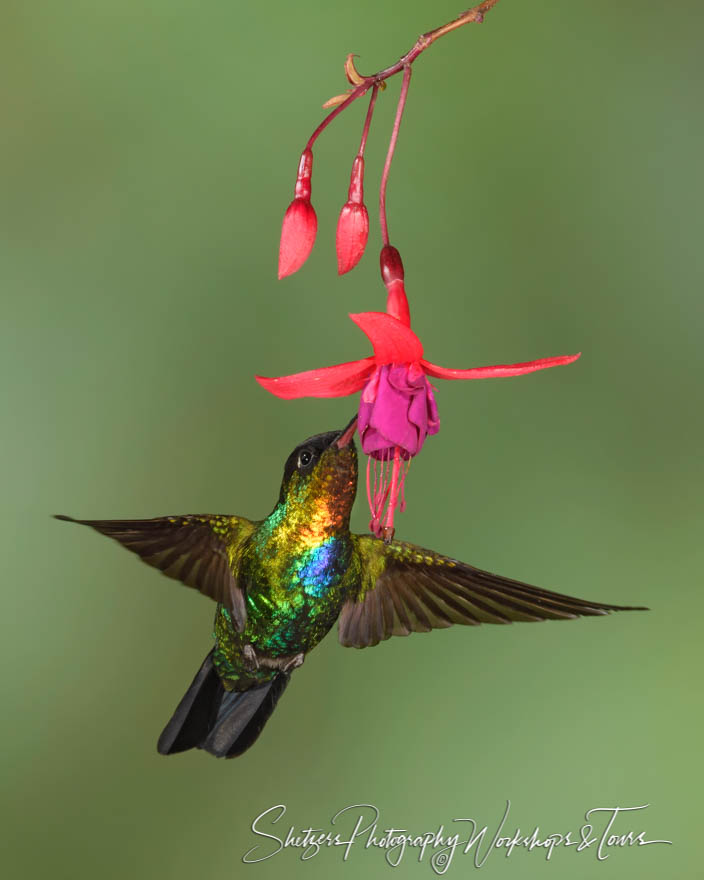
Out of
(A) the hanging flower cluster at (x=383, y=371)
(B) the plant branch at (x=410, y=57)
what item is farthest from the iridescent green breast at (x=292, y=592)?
(B) the plant branch at (x=410, y=57)

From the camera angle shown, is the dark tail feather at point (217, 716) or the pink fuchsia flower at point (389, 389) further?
the dark tail feather at point (217, 716)

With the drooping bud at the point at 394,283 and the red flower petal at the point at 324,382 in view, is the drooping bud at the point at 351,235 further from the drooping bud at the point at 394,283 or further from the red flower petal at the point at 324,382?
the red flower petal at the point at 324,382

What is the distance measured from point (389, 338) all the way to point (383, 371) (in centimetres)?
5

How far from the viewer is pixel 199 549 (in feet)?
3.04

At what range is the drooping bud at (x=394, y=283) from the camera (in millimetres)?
794

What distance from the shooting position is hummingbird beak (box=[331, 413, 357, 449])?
2.61ft

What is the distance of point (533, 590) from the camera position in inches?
29.9

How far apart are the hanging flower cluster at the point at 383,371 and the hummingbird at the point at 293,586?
0.06 metres

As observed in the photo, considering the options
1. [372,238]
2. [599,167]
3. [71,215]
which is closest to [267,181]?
[372,238]

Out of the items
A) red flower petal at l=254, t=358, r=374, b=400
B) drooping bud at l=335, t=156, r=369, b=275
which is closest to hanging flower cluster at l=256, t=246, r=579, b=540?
red flower petal at l=254, t=358, r=374, b=400

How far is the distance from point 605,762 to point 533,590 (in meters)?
0.89

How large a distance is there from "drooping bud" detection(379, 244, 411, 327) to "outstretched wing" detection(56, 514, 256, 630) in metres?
0.26

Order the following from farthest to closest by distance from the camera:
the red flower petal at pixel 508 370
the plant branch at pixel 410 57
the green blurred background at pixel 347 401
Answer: the green blurred background at pixel 347 401
the plant branch at pixel 410 57
the red flower petal at pixel 508 370

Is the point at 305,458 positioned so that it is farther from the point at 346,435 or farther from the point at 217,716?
the point at 217,716
